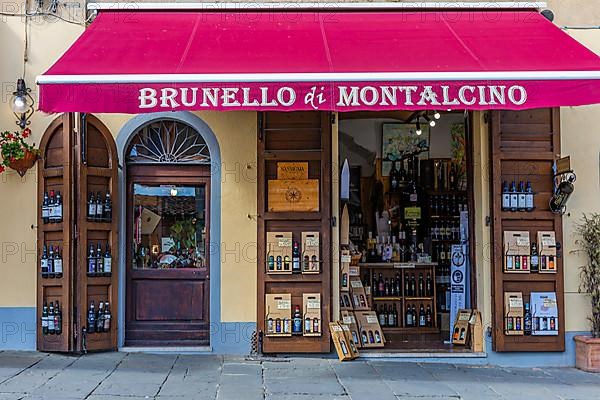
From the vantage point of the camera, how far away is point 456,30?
294 inches

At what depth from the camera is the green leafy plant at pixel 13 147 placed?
299 inches

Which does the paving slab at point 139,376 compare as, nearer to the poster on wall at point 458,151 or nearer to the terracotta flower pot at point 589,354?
the terracotta flower pot at point 589,354

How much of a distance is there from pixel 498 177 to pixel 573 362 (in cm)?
242

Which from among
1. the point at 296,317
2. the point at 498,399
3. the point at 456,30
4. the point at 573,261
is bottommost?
the point at 498,399

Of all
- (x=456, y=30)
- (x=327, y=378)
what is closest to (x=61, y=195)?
(x=327, y=378)

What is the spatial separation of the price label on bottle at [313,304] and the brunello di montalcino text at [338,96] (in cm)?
272

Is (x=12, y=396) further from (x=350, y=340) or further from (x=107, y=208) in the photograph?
(x=350, y=340)

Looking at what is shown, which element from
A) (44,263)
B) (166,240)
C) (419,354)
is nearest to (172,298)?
(166,240)

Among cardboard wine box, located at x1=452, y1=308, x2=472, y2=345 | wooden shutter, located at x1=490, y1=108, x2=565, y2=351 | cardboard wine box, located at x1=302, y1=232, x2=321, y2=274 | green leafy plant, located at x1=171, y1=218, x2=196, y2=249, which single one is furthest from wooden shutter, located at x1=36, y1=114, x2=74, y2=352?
wooden shutter, located at x1=490, y1=108, x2=565, y2=351

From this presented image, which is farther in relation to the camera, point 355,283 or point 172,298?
point 355,283

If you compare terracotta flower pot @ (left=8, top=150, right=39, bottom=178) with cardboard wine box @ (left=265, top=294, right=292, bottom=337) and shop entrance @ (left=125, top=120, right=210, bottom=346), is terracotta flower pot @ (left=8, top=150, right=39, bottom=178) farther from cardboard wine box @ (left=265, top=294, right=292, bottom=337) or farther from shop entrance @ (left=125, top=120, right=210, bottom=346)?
cardboard wine box @ (left=265, top=294, right=292, bottom=337)

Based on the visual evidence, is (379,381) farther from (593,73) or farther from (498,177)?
(593,73)

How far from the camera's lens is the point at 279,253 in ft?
25.7

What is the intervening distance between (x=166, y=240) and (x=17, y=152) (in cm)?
205
